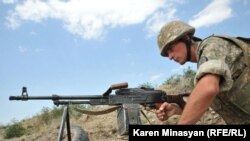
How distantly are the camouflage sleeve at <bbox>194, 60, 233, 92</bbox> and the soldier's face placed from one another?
86 cm

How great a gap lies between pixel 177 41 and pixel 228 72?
→ 3.84ft

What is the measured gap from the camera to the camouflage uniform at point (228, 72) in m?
4.39

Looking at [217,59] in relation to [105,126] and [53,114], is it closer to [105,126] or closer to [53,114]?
[105,126]

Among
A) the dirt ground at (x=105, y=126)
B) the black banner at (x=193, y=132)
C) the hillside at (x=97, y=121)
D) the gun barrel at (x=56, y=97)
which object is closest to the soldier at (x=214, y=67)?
the black banner at (x=193, y=132)

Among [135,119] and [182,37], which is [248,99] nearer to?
[182,37]

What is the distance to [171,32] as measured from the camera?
5457 millimetres

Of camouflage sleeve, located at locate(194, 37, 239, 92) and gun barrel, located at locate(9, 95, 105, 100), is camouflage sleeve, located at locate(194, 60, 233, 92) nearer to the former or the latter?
camouflage sleeve, located at locate(194, 37, 239, 92)

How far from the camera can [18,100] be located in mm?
7785

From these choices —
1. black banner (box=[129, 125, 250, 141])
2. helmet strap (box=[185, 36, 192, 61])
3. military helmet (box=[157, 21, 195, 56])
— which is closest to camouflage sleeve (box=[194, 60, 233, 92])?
black banner (box=[129, 125, 250, 141])

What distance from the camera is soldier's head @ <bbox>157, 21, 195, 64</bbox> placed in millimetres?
5312

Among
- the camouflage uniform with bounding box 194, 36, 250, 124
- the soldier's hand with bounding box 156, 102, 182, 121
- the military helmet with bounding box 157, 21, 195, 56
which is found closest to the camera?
the camouflage uniform with bounding box 194, 36, 250, 124

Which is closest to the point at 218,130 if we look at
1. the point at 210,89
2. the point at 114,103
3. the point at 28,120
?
the point at 210,89

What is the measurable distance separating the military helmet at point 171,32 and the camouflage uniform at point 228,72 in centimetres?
24

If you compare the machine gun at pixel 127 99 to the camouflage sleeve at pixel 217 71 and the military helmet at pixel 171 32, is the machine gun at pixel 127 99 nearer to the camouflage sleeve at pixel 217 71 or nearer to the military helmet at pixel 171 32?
the military helmet at pixel 171 32
